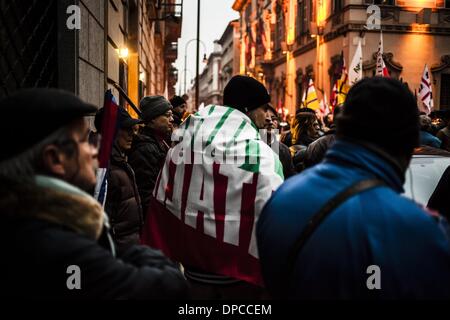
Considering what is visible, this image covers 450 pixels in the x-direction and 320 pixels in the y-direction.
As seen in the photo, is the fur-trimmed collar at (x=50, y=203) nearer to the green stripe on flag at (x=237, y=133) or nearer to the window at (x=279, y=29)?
the green stripe on flag at (x=237, y=133)

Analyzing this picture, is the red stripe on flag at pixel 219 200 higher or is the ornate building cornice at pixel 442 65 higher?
the ornate building cornice at pixel 442 65

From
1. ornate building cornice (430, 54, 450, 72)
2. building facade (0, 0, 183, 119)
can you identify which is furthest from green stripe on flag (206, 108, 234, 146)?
ornate building cornice (430, 54, 450, 72)

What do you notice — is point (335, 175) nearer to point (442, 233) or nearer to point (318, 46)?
point (442, 233)

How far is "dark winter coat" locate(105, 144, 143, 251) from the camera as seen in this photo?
3.66m

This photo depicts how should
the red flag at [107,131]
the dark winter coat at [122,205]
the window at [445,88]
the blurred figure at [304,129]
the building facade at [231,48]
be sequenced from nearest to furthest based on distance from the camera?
the red flag at [107,131] < the dark winter coat at [122,205] < the blurred figure at [304,129] < the window at [445,88] < the building facade at [231,48]

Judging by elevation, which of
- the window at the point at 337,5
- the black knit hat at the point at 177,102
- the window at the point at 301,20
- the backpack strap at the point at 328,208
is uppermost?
the window at the point at 301,20

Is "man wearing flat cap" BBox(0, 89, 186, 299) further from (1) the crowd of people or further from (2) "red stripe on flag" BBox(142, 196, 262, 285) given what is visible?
(2) "red stripe on flag" BBox(142, 196, 262, 285)

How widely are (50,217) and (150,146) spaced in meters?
3.26

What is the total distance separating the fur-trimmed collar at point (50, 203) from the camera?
1.50 meters

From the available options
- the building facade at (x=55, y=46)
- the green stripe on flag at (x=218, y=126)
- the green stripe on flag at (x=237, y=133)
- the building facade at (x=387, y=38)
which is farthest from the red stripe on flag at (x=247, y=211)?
the building facade at (x=387, y=38)

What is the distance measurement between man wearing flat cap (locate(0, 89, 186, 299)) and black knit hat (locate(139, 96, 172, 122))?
3.44 metres

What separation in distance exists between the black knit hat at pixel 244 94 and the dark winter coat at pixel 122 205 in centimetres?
105

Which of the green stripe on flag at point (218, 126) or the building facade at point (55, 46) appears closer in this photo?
the green stripe on flag at point (218, 126)

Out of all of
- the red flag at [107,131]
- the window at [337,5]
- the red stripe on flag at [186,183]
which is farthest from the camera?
the window at [337,5]
